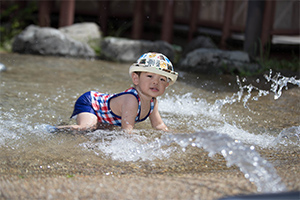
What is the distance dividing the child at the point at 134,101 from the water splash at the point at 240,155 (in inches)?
15.7

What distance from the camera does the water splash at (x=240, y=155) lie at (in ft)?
6.45

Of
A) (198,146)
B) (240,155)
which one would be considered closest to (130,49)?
(198,146)

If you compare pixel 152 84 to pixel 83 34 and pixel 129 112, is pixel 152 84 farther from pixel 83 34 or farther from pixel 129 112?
pixel 83 34

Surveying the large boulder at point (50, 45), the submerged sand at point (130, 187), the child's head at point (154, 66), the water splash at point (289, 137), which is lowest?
the large boulder at point (50, 45)

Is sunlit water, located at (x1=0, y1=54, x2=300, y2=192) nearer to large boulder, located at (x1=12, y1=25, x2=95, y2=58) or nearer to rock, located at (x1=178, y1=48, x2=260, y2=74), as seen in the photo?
rock, located at (x1=178, y1=48, x2=260, y2=74)

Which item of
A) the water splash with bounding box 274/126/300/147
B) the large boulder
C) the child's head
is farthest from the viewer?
the large boulder

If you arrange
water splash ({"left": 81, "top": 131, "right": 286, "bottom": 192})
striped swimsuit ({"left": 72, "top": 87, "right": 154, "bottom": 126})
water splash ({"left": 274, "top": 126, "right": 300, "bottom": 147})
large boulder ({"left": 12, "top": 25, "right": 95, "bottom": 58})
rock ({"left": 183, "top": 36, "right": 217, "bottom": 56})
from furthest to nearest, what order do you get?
1. rock ({"left": 183, "top": 36, "right": 217, "bottom": 56})
2. large boulder ({"left": 12, "top": 25, "right": 95, "bottom": 58})
3. striped swimsuit ({"left": 72, "top": 87, "right": 154, "bottom": 126})
4. water splash ({"left": 274, "top": 126, "right": 300, "bottom": 147})
5. water splash ({"left": 81, "top": 131, "right": 286, "bottom": 192})

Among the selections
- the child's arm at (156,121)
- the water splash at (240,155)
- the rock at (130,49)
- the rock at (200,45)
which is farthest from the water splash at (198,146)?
the rock at (200,45)

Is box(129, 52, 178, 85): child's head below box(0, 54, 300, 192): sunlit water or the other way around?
the other way around

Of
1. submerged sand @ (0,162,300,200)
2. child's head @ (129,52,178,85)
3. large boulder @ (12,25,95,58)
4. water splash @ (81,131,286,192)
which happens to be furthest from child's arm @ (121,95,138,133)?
large boulder @ (12,25,95,58)

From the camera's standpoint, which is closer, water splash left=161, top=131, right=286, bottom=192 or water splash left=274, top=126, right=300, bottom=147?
water splash left=161, top=131, right=286, bottom=192

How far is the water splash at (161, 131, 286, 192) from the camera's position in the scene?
1966 millimetres

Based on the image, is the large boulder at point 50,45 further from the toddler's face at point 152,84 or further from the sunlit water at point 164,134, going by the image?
the toddler's face at point 152,84

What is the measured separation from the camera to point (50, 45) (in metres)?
7.80
